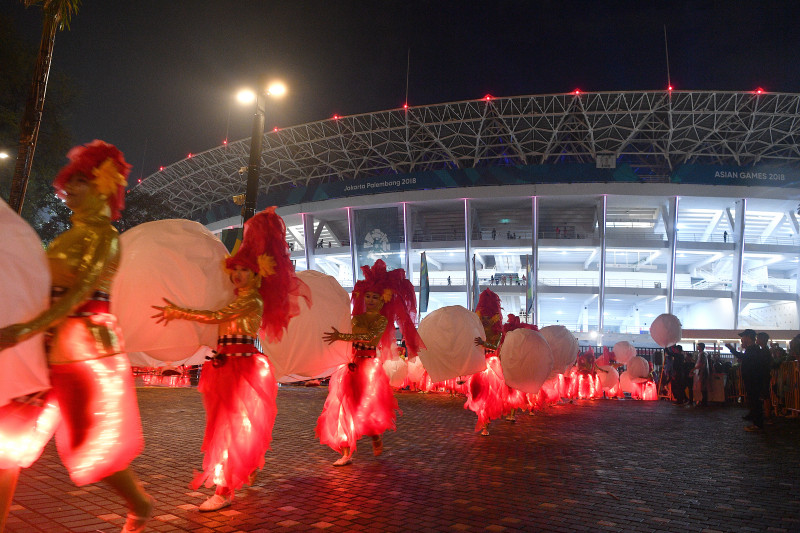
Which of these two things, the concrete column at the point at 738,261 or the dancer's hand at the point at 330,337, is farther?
the concrete column at the point at 738,261

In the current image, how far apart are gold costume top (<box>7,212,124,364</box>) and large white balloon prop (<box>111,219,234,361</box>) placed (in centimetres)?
89

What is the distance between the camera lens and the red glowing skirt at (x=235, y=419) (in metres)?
3.90

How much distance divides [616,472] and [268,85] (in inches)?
287

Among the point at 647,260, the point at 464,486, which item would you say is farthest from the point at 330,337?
the point at 647,260

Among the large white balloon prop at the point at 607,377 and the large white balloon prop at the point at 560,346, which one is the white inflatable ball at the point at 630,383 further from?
the large white balloon prop at the point at 560,346

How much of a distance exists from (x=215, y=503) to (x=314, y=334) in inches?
78.5

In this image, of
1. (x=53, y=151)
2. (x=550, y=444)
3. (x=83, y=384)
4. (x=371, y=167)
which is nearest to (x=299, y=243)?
(x=371, y=167)

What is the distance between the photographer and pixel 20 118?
696 inches

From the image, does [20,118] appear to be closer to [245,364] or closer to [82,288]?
[245,364]

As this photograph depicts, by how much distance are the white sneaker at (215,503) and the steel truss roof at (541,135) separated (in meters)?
34.8

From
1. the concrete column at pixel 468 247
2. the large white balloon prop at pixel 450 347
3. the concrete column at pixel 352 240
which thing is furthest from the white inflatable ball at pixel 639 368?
the concrete column at pixel 352 240

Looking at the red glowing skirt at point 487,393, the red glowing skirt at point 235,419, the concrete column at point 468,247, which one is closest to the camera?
the red glowing skirt at point 235,419

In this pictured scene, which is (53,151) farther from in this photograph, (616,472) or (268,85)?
(616,472)

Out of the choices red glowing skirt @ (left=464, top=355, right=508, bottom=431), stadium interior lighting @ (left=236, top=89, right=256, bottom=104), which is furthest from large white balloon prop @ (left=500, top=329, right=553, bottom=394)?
stadium interior lighting @ (left=236, top=89, right=256, bottom=104)
